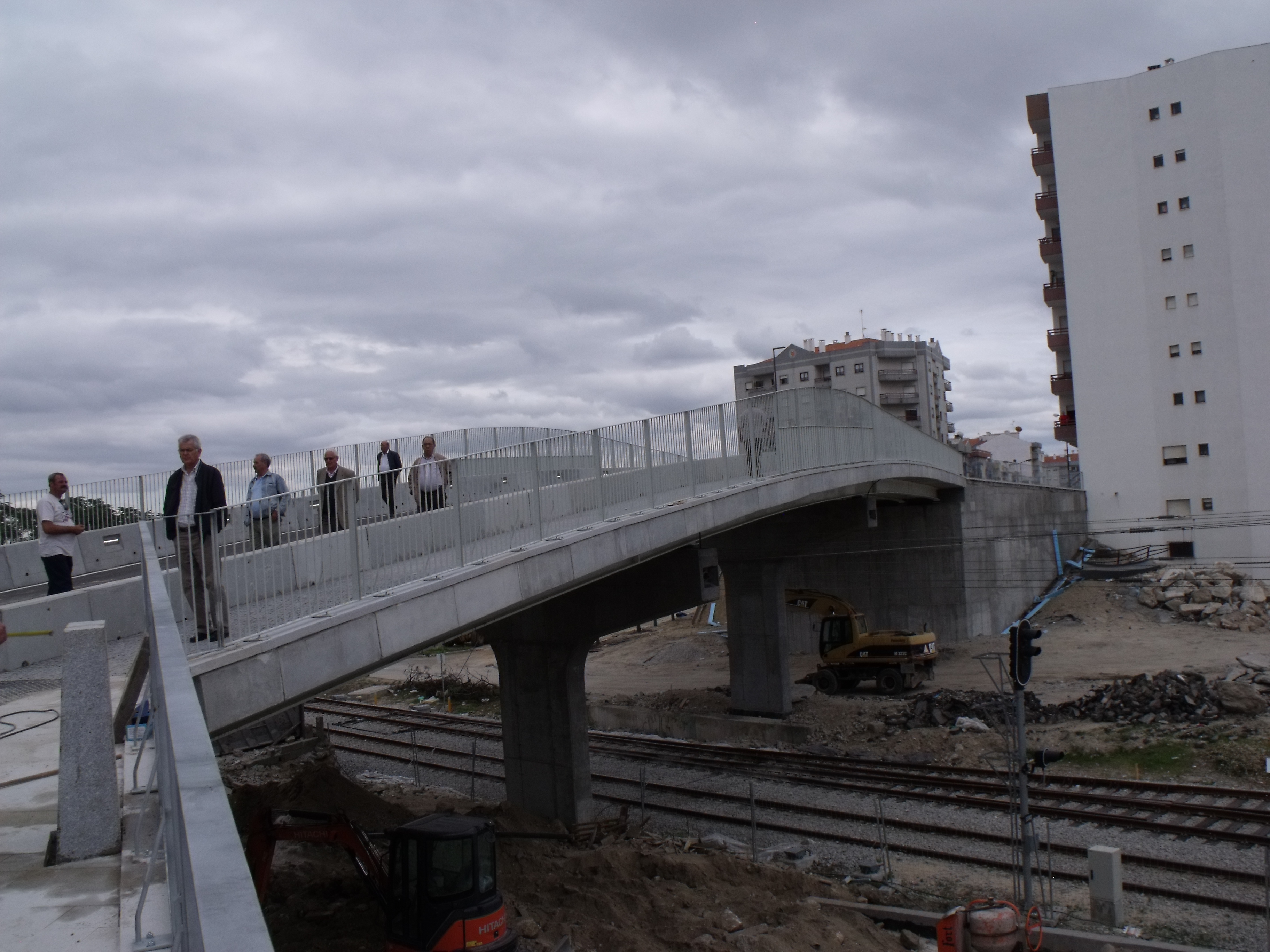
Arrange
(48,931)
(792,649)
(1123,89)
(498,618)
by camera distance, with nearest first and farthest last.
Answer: (48,931), (498,618), (792,649), (1123,89)

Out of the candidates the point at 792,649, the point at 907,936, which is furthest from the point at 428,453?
the point at 792,649

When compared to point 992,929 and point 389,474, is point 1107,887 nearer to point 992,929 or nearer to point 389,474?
point 992,929

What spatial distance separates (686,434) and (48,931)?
41.1 feet

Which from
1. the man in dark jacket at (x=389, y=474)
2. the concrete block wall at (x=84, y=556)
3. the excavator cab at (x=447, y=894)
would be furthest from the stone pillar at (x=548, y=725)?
the excavator cab at (x=447, y=894)

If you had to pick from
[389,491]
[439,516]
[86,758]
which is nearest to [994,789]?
[439,516]

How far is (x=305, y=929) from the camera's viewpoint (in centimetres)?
1359

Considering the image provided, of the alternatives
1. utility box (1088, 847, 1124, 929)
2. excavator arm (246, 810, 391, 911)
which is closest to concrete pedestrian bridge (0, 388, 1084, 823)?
excavator arm (246, 810, 391, 911)

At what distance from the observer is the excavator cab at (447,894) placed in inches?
415

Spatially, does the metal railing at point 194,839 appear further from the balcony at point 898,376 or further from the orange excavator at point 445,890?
the balcony at point 898,376

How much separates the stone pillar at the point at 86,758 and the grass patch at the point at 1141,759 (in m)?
18.0

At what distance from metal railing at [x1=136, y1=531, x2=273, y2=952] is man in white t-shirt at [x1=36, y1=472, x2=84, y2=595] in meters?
8.16

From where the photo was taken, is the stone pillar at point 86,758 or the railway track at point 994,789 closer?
the stone pillar at point 86,758

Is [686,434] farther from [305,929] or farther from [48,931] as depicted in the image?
[48,931]

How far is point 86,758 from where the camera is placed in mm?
5375
